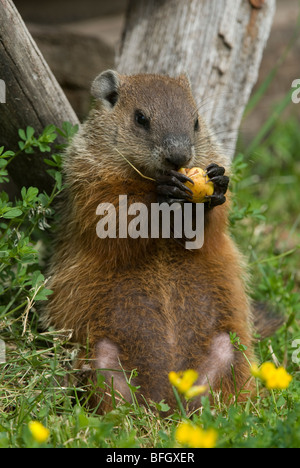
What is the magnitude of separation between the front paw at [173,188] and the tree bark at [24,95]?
97cm

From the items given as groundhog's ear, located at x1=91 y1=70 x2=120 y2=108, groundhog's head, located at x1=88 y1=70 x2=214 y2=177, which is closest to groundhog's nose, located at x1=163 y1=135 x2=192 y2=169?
groundhog's head, located at x1=88 y1=70 x2=214 y2=177

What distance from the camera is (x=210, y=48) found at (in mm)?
5086

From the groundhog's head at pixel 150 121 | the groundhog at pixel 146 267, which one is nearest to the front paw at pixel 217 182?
the groundhog at pixel 146 267

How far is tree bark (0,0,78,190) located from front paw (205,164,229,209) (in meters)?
1.17

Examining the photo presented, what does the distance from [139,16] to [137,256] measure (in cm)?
245

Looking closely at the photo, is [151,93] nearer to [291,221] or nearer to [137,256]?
[137,256]

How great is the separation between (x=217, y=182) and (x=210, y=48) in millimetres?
1669

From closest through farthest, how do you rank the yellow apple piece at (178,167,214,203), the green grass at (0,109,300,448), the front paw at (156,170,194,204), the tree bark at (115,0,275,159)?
the green grass at (0,109,300,448) → the front paw at (156,170,194,204) → the yellow apple piece at (178,167,214,203) → the tree bark at (115,0,275,159)

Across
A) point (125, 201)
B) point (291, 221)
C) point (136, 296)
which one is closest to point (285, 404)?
point (136, 296)

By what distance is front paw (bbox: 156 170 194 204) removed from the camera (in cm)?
372

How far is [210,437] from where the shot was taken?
92.1 inches

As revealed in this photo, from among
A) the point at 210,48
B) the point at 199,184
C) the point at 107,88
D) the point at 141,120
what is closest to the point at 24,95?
the point at 107,88

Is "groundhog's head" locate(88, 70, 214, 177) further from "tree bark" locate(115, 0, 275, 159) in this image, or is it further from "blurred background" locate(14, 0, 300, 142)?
"blurred background" locate(14, 0, 300, 142)

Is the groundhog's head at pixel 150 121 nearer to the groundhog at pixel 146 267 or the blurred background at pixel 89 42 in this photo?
the groundhog at pixel 146 267
